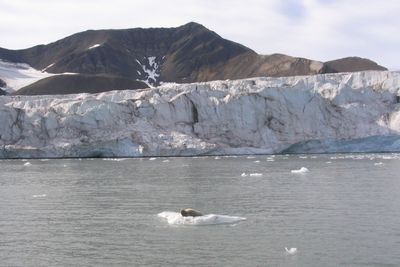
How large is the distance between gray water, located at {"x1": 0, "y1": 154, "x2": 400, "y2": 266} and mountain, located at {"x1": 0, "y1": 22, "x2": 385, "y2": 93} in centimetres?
6651

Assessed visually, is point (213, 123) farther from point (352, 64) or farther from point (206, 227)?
point (352, 64)

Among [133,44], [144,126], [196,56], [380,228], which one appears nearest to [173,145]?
[144,126]

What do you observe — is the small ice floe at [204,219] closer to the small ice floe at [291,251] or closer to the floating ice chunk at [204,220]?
the floating ice chunk at [204,220]

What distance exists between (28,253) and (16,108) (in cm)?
3289

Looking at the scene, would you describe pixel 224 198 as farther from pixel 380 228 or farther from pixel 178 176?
pixel 178 176

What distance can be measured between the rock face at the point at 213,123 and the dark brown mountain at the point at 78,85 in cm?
3313

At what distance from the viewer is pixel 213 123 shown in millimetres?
41625

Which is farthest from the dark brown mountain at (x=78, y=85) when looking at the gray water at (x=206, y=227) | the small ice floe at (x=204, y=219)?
the small ice floe at (x=204, y=219)

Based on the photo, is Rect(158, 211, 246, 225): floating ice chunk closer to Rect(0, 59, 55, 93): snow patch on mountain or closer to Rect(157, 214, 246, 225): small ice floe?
Rect(157, 214, 246, 225): small ice floe

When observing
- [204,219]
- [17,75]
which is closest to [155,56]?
[17,75]

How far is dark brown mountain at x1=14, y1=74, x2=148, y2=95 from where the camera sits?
7644cm

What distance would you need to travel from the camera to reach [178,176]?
24.0 m

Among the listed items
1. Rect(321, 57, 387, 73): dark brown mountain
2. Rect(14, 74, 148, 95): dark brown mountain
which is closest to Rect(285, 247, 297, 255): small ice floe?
Rect(14, 74, 148, 95): dark brown mountain

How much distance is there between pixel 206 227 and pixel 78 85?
6863 centimetres
